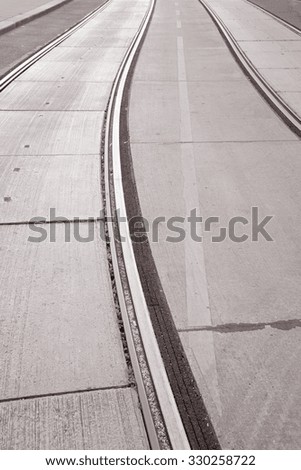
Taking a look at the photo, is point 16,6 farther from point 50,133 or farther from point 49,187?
point 49,187

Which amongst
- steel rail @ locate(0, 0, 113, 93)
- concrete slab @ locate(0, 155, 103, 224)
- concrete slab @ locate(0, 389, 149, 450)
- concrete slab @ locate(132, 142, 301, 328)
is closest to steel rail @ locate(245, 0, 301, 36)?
steel rail @ locate(0, 0, 113, 93)

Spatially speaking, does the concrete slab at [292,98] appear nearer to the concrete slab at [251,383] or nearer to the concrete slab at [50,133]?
the concrete slab at [50,133]

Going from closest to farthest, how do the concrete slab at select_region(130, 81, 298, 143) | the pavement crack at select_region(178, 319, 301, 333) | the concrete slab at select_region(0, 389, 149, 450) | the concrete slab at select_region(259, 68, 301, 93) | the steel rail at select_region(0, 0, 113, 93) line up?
the concrete slab at select_region(0, 389, 149, 450) → the pavement crack at select_region(178, 319, 301, 333) → the concrete slab at select_region(130, 81, 298, 143) → the concrete slab at select_region(259, 68, 301, 93) → the steel rail at select_region(0, 0, 113, 93)

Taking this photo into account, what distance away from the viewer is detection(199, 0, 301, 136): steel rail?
26.7 feet

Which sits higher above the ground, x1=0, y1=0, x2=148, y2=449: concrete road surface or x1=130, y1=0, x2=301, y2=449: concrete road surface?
x1=0, y1=0, x2=148, y2=449: concrete road surface

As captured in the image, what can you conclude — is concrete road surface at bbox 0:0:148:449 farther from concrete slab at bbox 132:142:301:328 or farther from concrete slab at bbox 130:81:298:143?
concrete slab at bbox 130:81:298:143

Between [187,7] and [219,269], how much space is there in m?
22.4

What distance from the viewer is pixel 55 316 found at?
379 centimetres

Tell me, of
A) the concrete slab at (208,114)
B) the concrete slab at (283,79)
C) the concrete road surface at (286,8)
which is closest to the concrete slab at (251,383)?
the concrete slab at (208,114)

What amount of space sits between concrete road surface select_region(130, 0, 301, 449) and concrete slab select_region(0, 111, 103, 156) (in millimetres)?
657

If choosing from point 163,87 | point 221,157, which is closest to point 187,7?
point 163,87

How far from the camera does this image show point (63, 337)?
11.8 feet

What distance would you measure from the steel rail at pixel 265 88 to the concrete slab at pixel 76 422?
18.5 ft
